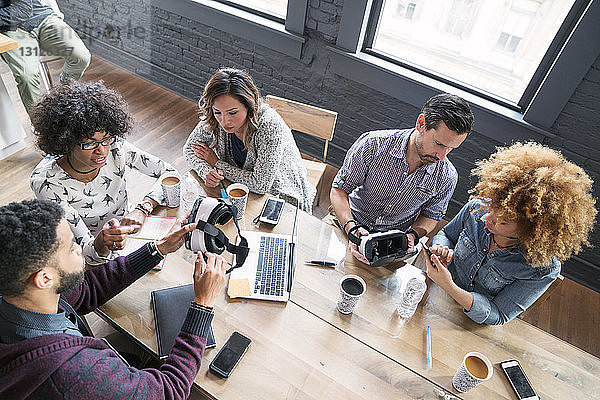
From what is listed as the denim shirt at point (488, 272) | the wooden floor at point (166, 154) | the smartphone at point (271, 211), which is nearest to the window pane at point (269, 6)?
the wooden floor at point (166, 154)

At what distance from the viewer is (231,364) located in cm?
128

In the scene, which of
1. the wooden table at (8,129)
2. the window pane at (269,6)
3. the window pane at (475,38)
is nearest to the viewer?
the window pane at (475,38)

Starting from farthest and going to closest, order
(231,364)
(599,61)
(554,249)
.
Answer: (599,61) < (554,249) < (231,364)

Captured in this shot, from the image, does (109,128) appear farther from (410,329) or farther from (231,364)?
(410,329)

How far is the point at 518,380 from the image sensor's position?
1.33 metres

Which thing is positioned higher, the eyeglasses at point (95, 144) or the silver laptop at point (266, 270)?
the eyeglasses at point (95, 144)

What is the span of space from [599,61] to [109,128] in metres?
2.43

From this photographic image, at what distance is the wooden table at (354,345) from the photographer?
4.19 feet

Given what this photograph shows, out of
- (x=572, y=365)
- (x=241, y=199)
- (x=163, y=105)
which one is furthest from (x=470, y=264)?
(x=163, y=105)

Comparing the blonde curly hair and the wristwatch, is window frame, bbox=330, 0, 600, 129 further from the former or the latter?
the wristwatch

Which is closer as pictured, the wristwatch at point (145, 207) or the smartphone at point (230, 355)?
the smartphone at point (230, 355)

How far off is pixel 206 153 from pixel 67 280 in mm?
1081

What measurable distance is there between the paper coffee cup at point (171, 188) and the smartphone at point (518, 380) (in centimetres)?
138

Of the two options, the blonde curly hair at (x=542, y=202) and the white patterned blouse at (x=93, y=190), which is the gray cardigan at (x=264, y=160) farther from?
the blonde curly hair at (x=542, y=202)
